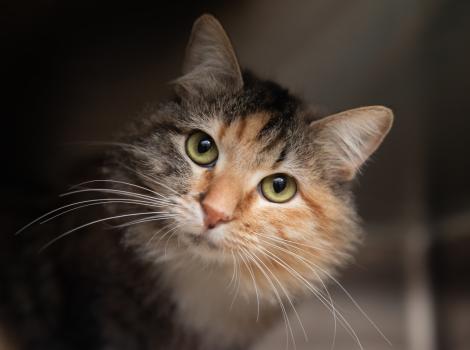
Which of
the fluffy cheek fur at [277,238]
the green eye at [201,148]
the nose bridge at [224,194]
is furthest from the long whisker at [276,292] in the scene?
the green eye at [201,148]

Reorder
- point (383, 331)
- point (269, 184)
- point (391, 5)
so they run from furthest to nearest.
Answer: point (383, 331), point (391, 5), point (269, 184)

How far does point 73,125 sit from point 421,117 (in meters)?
1.21

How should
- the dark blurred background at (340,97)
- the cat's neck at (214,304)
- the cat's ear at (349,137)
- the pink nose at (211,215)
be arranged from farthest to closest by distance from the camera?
the dark blurred background at (340,97) < the cat's neck at (214,304) < the cat's ear at (349,137) < the pink nose at (211,215)

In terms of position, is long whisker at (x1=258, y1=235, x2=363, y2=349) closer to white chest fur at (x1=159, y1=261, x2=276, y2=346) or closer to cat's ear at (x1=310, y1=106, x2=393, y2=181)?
white chest fur at (x1=159, y1=261, x2=276, y2=346)

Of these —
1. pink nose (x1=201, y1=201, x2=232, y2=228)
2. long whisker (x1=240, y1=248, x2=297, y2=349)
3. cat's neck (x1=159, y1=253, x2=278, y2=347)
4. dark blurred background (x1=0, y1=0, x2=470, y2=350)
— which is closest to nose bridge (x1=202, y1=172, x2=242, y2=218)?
pink nose (x1=201, y1=201, x2=232, y2=228)

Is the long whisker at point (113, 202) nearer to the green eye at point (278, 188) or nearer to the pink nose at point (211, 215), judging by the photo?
the pink nose at point (211, 215)

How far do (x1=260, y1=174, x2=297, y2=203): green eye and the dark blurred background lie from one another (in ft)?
1.40

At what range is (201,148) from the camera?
3.85 ft

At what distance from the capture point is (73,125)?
5.99 ft

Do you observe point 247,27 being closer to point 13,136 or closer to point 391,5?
point 391,5

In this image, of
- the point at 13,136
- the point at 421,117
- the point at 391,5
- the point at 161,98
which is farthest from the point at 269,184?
the point at 13,136

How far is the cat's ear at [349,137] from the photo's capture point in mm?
1140

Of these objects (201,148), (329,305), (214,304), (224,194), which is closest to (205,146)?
(201,148)

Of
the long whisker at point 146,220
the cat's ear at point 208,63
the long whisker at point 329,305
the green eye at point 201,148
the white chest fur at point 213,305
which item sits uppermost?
the cat's ear at point 208,63
